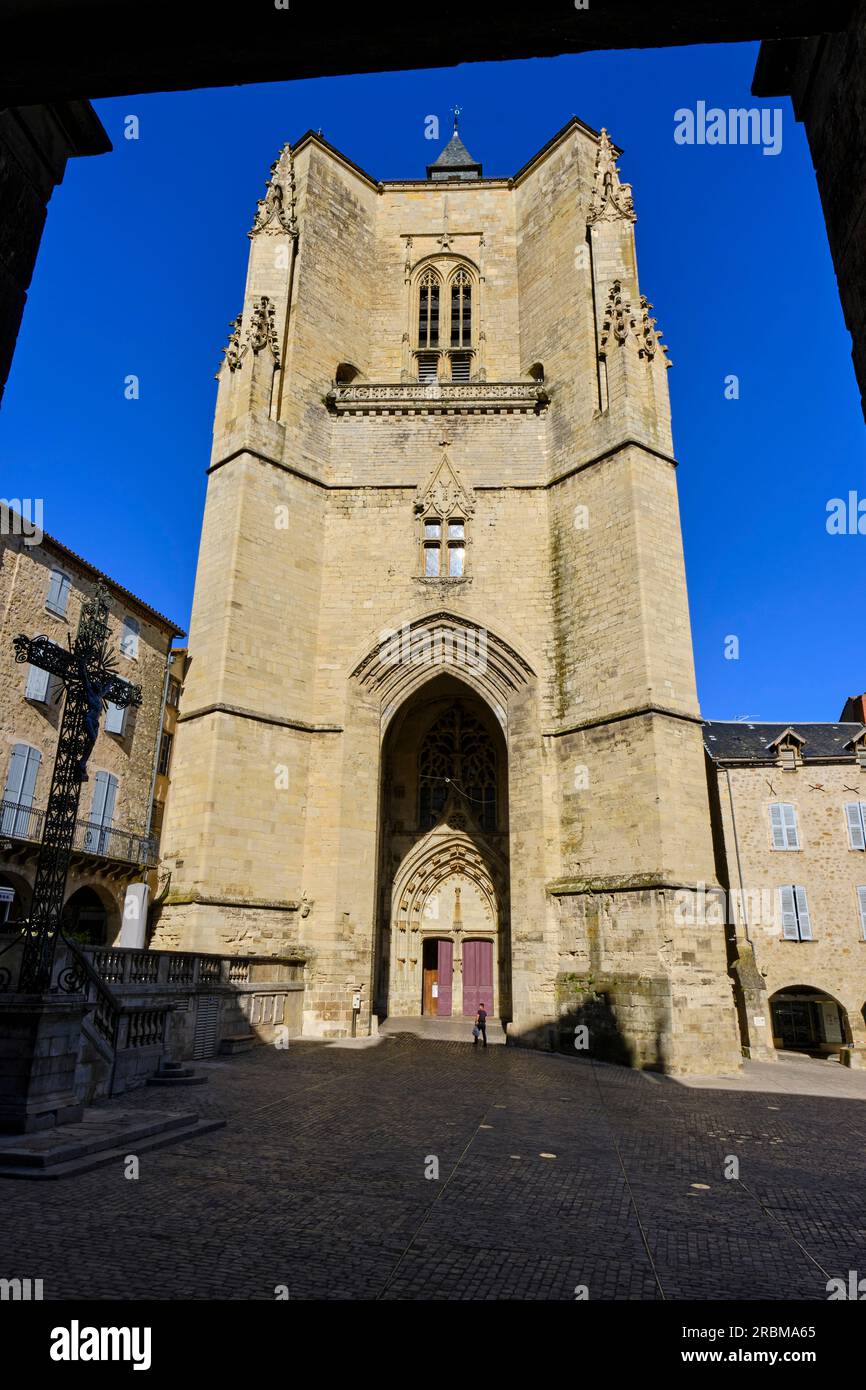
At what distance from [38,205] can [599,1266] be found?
5.08 metres

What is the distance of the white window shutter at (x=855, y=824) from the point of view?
20.2 meters

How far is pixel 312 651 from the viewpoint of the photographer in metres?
16.8

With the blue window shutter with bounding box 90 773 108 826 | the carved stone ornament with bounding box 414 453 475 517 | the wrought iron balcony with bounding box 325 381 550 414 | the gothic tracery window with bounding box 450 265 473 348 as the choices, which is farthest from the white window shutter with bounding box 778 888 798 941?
the gothic tracery window with bounding box 450 265 473 348

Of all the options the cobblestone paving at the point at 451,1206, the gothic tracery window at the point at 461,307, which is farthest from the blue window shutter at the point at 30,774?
the gothic tracery window at the point at 461,307

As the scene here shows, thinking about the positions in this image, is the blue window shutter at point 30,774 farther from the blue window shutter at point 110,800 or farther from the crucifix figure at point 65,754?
the crucifix figure at point 65,754

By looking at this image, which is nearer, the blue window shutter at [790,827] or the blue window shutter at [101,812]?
the blue window shutter at [101,812]

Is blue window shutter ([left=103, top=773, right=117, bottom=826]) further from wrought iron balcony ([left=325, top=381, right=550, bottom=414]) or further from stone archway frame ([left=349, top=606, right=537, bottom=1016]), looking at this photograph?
wrought iron balcony ([left=325, top=381, right=550, bottom=414])

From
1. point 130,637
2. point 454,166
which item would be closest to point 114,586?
point 130,637

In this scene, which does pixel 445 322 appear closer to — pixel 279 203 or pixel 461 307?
pixel 461 307

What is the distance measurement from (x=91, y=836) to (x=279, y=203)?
15.7 metres

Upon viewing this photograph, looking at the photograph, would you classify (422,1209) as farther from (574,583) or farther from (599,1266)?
(574,583)

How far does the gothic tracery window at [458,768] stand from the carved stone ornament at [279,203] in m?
12.5

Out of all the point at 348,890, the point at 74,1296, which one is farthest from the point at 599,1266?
the point at 348,890

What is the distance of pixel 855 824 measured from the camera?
2034cm
